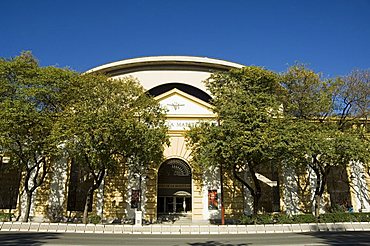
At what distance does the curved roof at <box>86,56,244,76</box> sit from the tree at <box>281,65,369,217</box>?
559 inches

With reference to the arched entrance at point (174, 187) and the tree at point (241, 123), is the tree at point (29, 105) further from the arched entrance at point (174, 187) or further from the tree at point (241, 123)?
the tree at point (241, 123)

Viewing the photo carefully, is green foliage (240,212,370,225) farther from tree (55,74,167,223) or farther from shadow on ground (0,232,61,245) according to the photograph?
shadow on ground (0,232,61,245)

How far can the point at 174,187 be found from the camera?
91.7ft

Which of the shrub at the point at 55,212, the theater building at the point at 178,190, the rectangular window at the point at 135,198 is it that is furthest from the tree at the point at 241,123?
the shrub at the point at 55,212

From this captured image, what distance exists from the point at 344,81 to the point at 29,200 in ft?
82.1

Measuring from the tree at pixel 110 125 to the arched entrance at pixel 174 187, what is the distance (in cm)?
355

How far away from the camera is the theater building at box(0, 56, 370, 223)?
26266mm

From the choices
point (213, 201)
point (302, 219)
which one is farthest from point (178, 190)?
point (302, 219)

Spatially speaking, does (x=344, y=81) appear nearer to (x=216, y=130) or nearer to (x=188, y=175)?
(x=216, y=130)

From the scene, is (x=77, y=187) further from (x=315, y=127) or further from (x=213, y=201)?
(x=315, y=127)

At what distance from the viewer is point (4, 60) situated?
23750mm

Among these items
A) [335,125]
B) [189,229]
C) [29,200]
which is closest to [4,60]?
[29,200]

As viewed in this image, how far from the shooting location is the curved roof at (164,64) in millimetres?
36812

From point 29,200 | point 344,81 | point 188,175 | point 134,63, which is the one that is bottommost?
point 29,200
